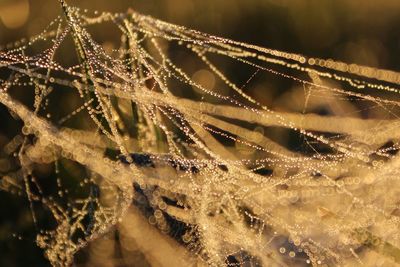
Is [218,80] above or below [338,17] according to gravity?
below

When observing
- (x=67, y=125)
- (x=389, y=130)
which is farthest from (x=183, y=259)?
(x=67, y=125)

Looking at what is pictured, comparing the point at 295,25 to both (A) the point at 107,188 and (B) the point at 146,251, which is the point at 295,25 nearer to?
(A) the point at 107,188

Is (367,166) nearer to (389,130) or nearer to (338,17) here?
(389,130)

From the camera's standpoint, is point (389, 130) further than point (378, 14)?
No

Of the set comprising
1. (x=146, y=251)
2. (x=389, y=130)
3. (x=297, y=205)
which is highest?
(x=389, y=130)

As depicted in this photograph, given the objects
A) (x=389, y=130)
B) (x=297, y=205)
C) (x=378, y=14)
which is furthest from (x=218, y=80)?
(x=297, y=205)

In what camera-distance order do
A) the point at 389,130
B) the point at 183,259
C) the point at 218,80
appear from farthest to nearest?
the point at 218,80
the point at 389,130
the point at 183,259

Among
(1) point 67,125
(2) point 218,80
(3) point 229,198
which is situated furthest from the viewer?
(2) point 218,80
